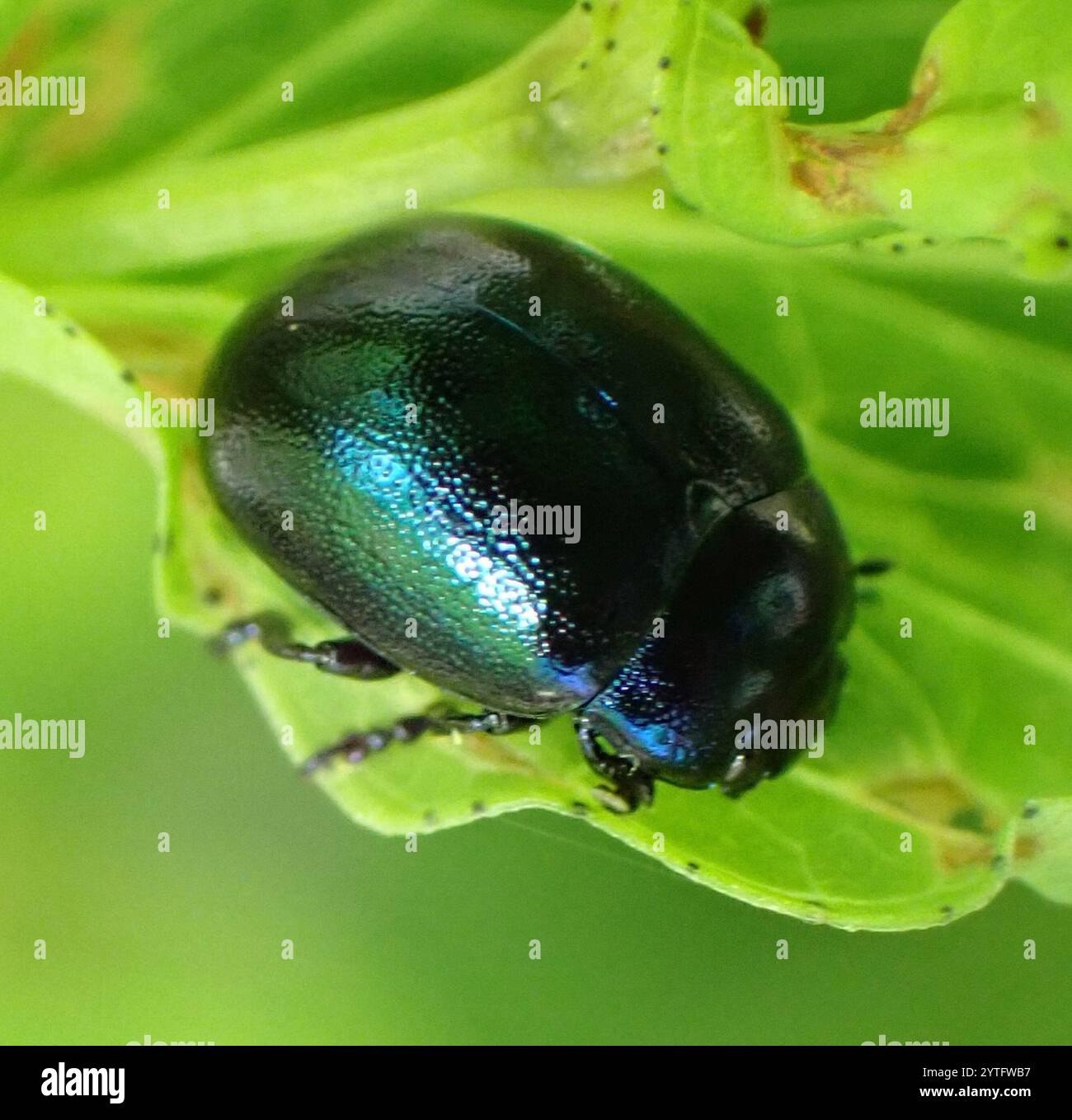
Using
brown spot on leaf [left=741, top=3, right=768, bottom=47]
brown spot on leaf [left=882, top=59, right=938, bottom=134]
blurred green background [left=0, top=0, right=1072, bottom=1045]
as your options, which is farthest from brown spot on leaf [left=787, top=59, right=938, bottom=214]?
blurred green background [left=0, top=0, right=1072, bottom=1045]

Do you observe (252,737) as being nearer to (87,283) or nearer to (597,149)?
(87,283)

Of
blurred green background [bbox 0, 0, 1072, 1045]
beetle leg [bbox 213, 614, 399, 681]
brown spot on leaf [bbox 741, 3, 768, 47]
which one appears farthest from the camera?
blurred green background [bbox 0, 0, 1072, 1045]

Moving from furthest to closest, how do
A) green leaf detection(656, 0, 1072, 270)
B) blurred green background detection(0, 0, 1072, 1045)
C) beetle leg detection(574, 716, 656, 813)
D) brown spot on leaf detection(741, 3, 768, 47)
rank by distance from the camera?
blurred green background detection(0, 0, 1072, 1045)
beetle leg detection(574, 716, 656, 813)
brown spot on leaf detection(741, 3, 768, 47)
green leaf detection(656, 0, 1072, 270)

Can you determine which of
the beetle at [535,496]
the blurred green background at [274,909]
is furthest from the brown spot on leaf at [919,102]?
Answer: the blurred green background at [274,909]

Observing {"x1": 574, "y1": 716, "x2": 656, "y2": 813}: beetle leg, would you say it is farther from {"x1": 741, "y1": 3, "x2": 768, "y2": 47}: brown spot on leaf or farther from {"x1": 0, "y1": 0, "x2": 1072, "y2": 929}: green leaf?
{"x1": 741, "y1": 3, "x2": 768, "y2": 47}: brown spot on leaf

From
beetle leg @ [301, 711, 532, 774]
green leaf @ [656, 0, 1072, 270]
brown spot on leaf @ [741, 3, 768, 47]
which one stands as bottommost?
beetle leg @ [301, 711, 532, 774]

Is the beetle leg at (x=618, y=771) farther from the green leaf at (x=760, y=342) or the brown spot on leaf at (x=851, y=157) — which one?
the brown spot on leaf at (x=851, y=157)

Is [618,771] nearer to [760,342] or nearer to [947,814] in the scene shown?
[947,814]
